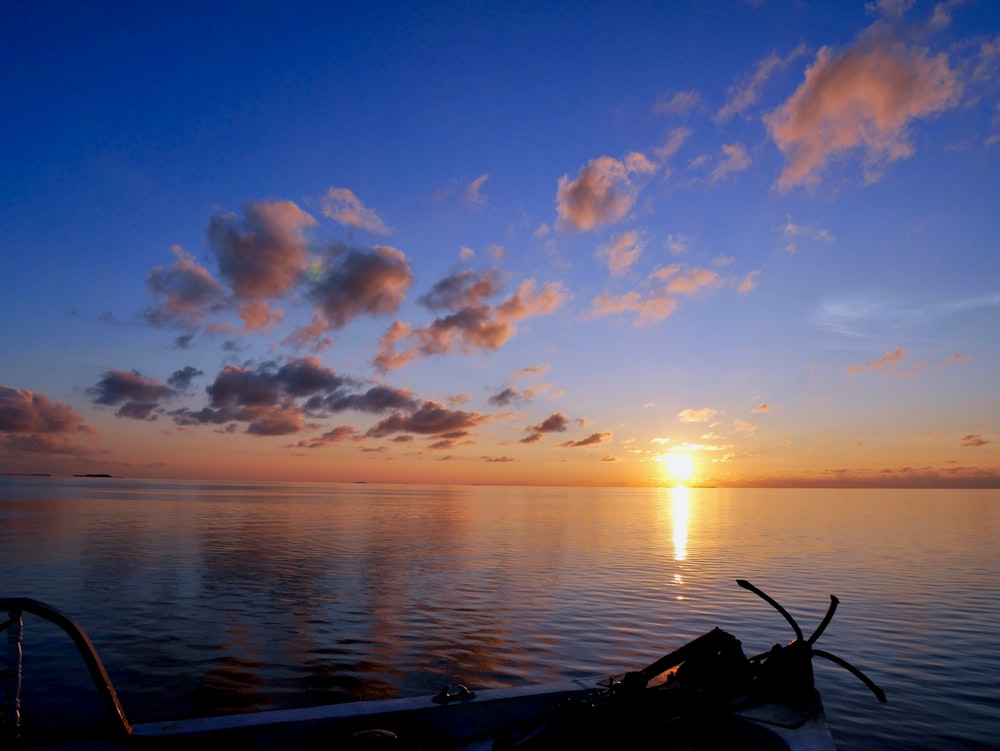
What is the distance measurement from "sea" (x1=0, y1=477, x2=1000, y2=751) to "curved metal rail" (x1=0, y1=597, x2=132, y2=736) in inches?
242

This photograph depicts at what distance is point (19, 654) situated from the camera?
699cm

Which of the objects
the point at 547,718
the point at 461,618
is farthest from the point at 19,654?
the point at 461,618

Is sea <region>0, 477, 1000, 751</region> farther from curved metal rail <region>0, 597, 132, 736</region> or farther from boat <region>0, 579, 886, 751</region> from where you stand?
curved metal rail <region>0, 597, 132, 736</region>

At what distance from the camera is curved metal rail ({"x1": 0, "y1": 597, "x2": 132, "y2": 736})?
22.5 feet

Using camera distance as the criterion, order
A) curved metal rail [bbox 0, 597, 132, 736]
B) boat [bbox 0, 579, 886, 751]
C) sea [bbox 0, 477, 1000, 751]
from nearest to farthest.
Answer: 1. curved metal rail [bbox 0, 597, 132, 736]
2. boat [bbox 0, 579, 886, 751]
3. sea [bbox 0, 477, 1000, 751]

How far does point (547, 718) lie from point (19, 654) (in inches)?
262

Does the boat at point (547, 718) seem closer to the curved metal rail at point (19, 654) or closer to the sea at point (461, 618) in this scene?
the curved metal rail at point (19, 654)

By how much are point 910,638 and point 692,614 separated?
7.09 m

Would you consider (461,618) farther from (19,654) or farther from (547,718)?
(19,654)

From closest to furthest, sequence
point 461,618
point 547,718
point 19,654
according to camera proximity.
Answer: point 19,654
point 547,718
point 461,618

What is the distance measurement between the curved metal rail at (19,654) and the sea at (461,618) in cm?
615

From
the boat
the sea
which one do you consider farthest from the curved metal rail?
the sea

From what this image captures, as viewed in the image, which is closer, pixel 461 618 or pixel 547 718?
pixel 547 718

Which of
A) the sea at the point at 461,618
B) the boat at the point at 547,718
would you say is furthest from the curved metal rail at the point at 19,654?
the sea at the point at 461,618
